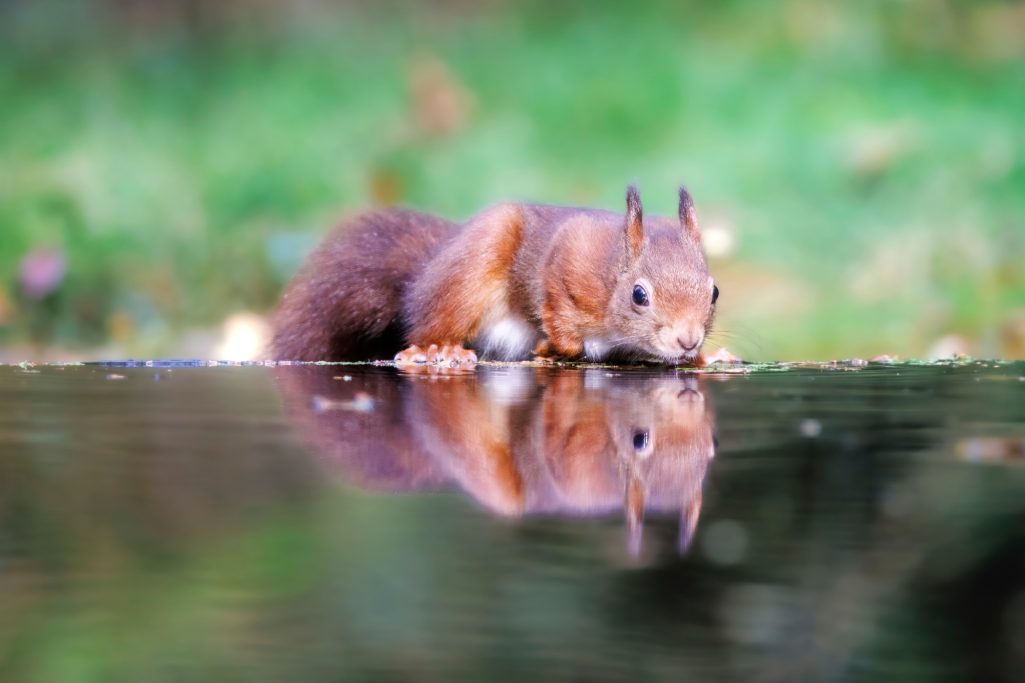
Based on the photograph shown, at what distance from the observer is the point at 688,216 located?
378 centimetres

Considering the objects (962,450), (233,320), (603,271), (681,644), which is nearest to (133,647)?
(681,644)

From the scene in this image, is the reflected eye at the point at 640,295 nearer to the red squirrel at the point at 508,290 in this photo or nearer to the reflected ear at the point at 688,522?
the red squirrel at the point at 508,290

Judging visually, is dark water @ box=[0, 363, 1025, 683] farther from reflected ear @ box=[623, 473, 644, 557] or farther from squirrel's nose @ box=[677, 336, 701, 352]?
squirrel's nose @ box=[677, 336, 701, 352]

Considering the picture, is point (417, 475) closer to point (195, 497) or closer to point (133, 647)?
point (195, 497)

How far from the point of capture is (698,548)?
4.44 feet

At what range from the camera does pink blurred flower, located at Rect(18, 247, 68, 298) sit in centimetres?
552

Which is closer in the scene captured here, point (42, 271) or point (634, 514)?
point (634, 514)

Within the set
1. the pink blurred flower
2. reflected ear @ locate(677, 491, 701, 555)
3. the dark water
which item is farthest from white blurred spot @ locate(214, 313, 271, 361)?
reflected ear @ locate(677, 491, 701, 555)

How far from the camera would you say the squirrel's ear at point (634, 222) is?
12.0ft

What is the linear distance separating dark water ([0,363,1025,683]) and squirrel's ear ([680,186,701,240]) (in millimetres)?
1275

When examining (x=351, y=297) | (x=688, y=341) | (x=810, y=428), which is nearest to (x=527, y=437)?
(x=810, y=428)

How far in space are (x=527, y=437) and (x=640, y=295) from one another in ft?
4.93

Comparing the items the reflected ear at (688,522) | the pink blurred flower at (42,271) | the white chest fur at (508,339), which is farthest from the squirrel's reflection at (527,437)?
the pink blurred flower at (42,271)

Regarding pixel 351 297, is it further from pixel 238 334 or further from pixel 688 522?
pixel 688 522
